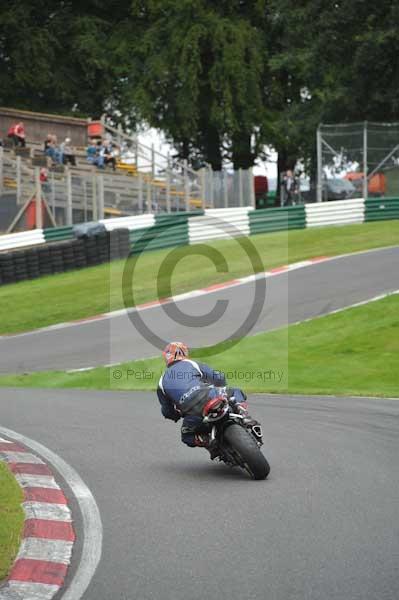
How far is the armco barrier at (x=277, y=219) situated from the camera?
32906mm

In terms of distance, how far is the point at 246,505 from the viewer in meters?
7.88

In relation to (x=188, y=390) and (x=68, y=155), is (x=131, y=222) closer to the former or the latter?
(x=68, y=155)

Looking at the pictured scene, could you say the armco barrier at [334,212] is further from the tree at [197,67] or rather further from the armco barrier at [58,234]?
the tree at [197,67]

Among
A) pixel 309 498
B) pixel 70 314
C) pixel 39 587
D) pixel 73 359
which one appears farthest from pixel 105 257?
pixel 39 587

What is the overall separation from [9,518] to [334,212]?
89.5 feet

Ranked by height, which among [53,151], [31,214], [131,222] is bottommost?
[131,222]

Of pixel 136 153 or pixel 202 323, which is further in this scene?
pixel 136 153

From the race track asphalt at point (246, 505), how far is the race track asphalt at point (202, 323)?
6047mm

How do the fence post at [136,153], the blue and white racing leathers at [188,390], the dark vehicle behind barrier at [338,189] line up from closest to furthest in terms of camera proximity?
the blue and white racing leathers at [188,390] → the dark vehicle behind barrier at [338,189] → the fence post at [136,153]

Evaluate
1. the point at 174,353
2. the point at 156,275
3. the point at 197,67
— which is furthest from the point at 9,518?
the point at 197,67

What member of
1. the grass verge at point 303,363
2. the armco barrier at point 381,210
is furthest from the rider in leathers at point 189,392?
the armco barrier at point 381,210

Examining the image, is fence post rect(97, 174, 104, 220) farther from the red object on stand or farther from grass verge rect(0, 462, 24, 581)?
grass verge rect(0, 462, 24, 581)

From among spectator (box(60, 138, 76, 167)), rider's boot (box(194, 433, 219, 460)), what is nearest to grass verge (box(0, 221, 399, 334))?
spectator (box(60, 138, 76, 167))

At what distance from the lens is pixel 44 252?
2817 centimetres
